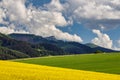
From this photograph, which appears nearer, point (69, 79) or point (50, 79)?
point (50, 79)

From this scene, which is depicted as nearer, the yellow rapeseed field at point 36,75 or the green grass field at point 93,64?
the yellow rapeseed field at point 36,75

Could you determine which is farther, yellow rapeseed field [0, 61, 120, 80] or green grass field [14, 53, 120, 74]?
green grass field [14, 53, 120, 74]

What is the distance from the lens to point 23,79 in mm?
27234

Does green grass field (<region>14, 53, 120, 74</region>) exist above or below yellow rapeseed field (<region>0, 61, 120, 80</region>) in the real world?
above

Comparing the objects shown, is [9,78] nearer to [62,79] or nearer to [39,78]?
[39,78]

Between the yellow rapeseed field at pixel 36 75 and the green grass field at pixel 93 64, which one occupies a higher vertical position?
the green grass field at pixel 93 64

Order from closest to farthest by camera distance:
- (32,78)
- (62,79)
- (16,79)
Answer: (16,79), (32,78), (62,79)

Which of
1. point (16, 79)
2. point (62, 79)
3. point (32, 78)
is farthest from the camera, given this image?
point (62, 79)

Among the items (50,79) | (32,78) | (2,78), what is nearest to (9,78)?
(2,78)

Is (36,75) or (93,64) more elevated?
(93,64)

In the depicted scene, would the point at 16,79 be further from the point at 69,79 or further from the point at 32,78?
the point at 69,79

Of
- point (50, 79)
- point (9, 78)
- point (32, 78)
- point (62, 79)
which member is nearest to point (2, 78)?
point (9, 78)

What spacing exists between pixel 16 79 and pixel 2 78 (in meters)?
1.12

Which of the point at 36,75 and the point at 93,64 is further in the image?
the point at 93,64
